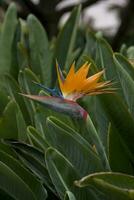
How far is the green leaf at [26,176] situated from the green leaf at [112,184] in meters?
0.25

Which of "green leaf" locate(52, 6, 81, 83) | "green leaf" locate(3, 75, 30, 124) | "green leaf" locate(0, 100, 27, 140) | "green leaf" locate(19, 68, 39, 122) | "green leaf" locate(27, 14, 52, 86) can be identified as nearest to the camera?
"green leaf" locate(0, 100, 27, 140)

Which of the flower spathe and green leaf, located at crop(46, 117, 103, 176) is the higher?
the flower spathe

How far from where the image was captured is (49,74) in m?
1.98

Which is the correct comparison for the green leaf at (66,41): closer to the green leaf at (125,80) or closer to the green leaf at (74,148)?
the green leaf at (125,80)

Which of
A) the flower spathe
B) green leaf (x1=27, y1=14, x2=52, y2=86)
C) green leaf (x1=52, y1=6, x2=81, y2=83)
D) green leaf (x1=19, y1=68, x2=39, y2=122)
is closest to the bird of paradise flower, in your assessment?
the flower spathe

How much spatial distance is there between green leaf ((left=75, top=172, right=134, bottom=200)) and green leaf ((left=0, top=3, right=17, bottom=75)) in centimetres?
109

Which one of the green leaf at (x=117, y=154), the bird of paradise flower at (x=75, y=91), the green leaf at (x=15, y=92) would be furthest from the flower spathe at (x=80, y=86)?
the green leaf at (x=15, y=92)

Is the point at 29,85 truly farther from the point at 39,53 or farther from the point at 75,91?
the point at 39,53

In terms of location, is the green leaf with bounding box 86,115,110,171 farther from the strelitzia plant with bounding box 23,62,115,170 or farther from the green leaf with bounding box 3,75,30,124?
the green leaf with bounding box 3,75,30,124

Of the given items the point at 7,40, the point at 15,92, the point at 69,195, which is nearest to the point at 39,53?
the point at 7,40

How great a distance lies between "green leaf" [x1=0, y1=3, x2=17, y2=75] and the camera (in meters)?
2.04

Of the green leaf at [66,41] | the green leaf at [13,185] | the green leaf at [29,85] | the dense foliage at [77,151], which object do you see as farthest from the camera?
the green leaf at [66,41]

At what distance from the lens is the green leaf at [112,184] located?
942mm

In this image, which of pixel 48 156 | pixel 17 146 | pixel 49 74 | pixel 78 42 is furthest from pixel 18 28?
pixel 48 156
